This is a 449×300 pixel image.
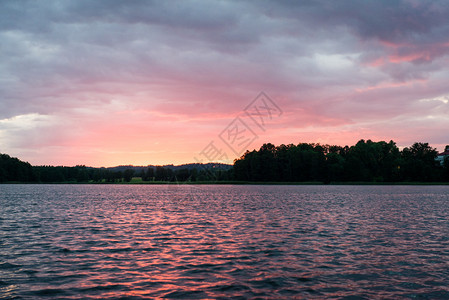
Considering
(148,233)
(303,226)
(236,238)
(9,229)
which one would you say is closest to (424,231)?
(303,226)

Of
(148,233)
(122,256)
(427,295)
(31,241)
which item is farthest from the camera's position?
(148,233)

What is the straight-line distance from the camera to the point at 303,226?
38.6m

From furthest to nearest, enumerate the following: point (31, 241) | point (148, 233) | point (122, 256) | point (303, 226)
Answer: point (303, 226) → point (148, 233) → point (31, 241) → point (122, 256)

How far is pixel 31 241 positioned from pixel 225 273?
18707 mm

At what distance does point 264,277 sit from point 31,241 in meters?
20.8

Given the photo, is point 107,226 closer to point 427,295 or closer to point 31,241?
point 31,241

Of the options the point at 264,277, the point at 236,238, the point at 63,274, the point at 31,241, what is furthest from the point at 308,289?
the point at 31,241

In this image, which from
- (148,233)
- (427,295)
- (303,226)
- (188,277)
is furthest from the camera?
(303,226)

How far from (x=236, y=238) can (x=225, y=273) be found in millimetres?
11503

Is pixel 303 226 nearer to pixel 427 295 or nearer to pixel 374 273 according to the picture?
pixel 374 273

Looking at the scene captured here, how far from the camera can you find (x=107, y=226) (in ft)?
129

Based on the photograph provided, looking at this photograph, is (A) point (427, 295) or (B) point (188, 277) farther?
(B) point (188, 277)

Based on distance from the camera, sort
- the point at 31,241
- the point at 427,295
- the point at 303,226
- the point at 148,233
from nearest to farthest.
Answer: the point at 427,295 < the point at 31,241 < the point at 148,233 < the point at 303,226

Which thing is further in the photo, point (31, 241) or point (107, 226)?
point (107, 226)
